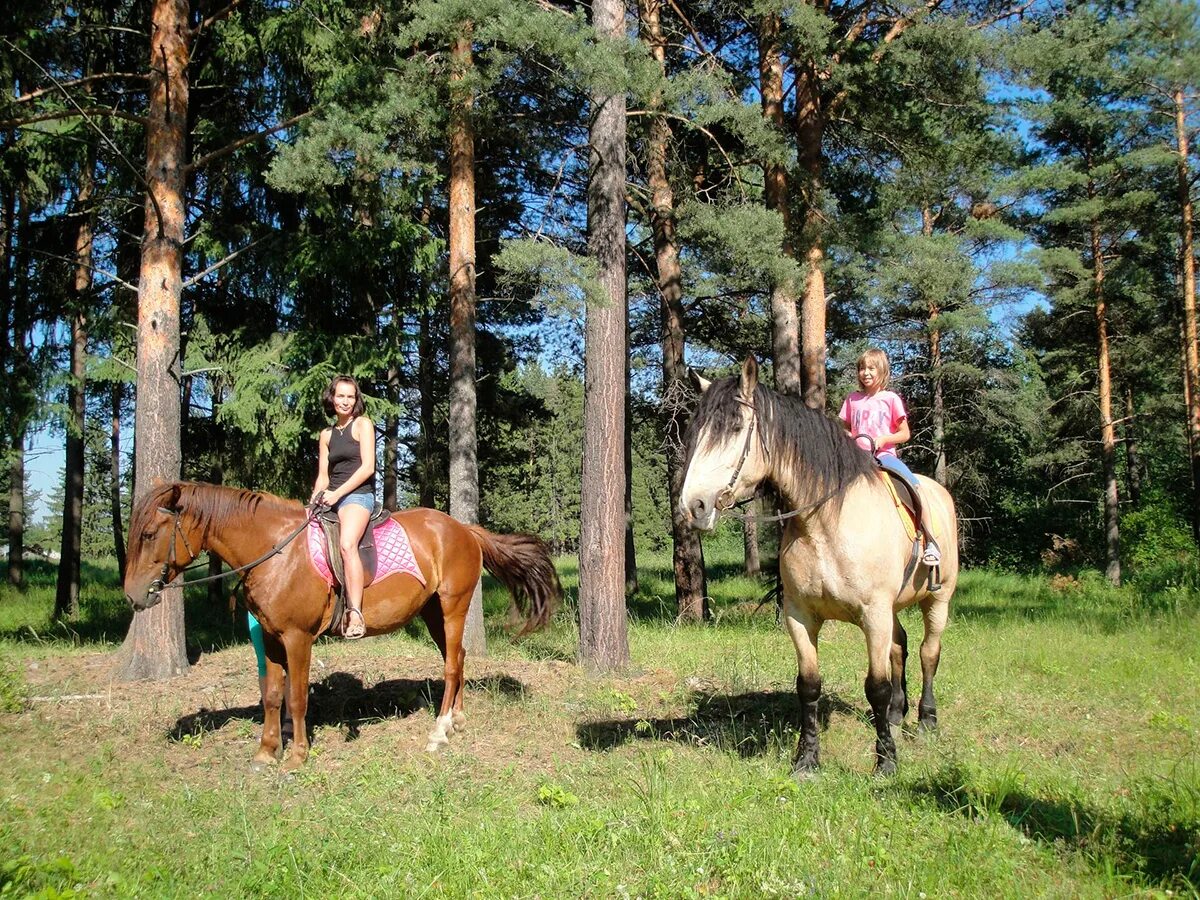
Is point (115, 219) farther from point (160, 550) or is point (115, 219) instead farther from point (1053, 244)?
point (1053, 244)

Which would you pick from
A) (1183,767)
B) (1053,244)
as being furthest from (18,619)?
(1053,244)

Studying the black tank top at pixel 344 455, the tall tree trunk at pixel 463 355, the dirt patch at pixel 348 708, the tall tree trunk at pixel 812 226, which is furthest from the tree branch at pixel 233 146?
the tall tree trunk at pixel 812 226

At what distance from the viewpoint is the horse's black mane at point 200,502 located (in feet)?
19.6

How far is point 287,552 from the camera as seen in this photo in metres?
6.36

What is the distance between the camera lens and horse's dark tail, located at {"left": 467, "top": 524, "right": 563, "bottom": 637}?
791 cm

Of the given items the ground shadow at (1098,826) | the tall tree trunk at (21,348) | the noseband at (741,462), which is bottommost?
the ground shadow at (1098,826)

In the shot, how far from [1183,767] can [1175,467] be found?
31.6 m

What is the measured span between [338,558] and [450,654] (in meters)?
1.41

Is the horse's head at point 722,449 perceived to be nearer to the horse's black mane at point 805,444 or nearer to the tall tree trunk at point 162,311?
the horse's black mane at point 805,444

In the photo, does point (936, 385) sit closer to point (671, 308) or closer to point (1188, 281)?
point (1188, 281)

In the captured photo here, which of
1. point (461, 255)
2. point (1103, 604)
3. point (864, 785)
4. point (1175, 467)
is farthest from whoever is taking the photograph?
point (1175, 467)

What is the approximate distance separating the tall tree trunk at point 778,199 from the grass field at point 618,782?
14.7 ft

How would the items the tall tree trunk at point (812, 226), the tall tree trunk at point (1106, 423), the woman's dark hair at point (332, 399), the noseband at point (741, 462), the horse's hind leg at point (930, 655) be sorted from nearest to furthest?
the noseband at point (741, 462), the woman's dark hair at point (332, 399), the horse's hind leg at point (930, 655), the tall tree trunk at point (812, 226), the tall tree trunk at point (1106, 423)

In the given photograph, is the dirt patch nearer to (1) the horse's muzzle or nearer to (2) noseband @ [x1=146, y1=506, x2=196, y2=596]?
(2) noseband @ [x1=146, y1=506, x2=196, y2=596]
